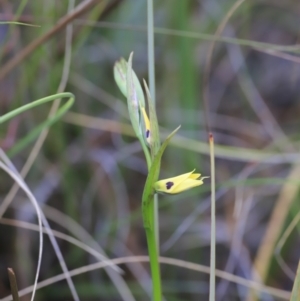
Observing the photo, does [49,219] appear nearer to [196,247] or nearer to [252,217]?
[196,247]

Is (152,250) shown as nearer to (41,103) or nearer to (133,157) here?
(41,103)

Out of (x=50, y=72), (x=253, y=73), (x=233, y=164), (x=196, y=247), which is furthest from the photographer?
(x=253, y=73)

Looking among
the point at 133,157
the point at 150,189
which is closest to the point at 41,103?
the point at 150,189

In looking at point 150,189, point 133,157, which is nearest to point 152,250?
point 150,189

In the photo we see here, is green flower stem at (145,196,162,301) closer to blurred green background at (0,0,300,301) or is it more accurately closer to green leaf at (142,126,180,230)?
green leaf at (142,126,180,230)

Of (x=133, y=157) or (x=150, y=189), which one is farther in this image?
(x=133, y=157)

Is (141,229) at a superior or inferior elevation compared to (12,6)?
inferior

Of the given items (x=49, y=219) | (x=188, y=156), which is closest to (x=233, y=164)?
(x=188, y=156)

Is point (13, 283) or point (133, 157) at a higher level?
point (133, 157)

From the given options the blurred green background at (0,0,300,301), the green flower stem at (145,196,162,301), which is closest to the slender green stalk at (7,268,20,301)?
→ the green flower stem at (145,196,162,301)
